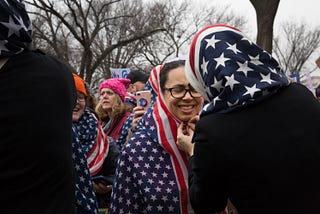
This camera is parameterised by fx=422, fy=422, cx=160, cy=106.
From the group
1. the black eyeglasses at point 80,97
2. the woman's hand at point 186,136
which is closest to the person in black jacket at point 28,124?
the woman's hand at point 186,136

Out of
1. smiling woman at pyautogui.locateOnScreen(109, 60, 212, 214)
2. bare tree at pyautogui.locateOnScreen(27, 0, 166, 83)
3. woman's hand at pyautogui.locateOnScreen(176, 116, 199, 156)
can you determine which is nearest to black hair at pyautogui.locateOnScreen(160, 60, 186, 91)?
smiling woman at pyautogui.locateOnScreen(109, 60, 212, 214)

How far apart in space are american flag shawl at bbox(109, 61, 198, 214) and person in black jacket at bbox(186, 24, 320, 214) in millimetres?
658

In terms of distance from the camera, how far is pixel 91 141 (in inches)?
126

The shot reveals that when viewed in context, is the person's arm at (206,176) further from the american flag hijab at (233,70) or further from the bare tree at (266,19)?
the bare tree at (266,19)

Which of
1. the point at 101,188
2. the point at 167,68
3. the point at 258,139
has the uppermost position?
the point at 167,68

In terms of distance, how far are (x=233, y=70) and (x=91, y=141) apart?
191cm

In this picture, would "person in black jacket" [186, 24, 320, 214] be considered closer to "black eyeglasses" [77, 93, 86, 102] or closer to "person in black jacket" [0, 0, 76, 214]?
"person in black jacket" [0, 0, 76, 214]

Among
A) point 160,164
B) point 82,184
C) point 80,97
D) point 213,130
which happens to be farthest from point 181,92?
point 80,97

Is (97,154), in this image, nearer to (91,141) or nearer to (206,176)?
(91,141)

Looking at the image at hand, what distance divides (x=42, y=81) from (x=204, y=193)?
72cm

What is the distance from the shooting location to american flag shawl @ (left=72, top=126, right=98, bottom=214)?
2.01 m

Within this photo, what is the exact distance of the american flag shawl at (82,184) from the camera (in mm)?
2006

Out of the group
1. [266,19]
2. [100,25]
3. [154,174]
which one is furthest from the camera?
[100,25]

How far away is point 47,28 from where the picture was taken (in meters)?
24.1
